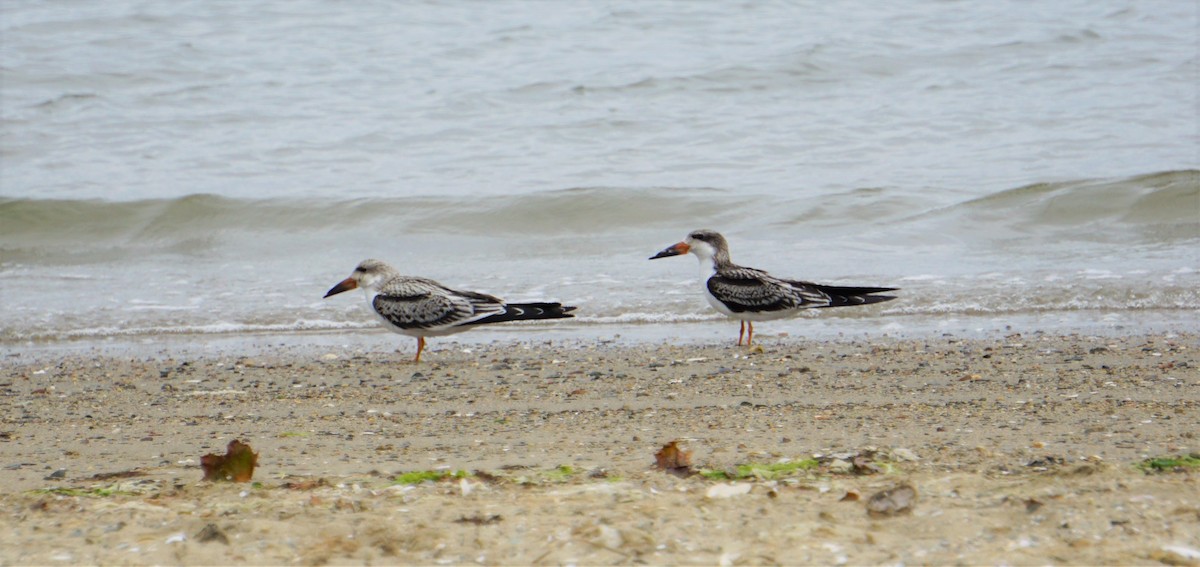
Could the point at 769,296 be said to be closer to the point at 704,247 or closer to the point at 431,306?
the point at 704,247

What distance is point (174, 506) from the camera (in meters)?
4.12

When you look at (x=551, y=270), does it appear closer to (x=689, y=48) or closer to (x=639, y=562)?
(x=639, y=562)

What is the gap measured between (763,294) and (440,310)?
2101mm

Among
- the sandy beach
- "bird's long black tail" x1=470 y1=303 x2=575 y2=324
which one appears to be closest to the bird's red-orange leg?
the sandy beach

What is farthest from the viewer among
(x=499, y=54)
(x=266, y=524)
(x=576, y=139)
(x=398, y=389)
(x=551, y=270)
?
(x=499, y=54)

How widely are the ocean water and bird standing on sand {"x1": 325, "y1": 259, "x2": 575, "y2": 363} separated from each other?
69 centimetres

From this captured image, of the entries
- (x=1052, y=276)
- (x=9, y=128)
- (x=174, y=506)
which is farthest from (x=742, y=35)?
(x=174, y=506)

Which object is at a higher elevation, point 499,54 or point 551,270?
point 499,54

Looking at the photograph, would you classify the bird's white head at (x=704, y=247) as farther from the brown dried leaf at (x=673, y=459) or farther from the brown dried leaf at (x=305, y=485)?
the brown dried leaf at (x=305, y=485)

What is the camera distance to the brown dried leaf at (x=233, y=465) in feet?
14.9

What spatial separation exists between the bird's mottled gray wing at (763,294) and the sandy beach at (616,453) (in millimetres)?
272

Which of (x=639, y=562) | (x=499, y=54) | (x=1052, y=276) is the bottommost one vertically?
(x=639, y=562)

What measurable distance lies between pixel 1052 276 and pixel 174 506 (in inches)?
309

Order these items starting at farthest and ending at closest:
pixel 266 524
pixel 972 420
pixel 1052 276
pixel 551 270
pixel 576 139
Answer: pixel 576 139, pixel 551 270, pixel 1052 276, pixel 972 420, pixel 266 524
